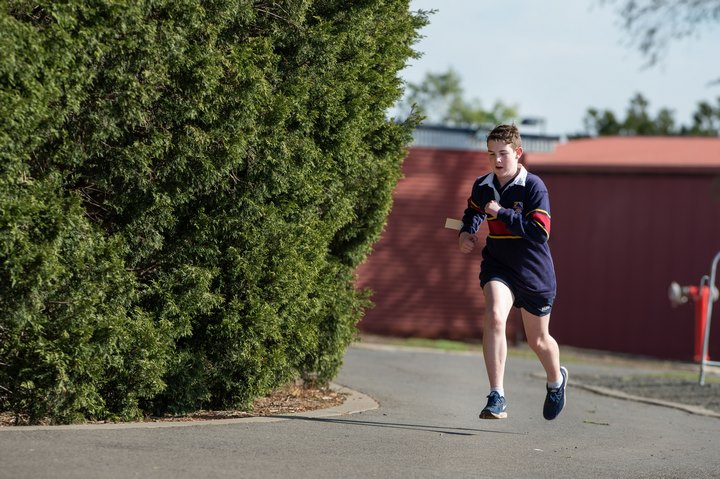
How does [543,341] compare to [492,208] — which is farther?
[543,341]

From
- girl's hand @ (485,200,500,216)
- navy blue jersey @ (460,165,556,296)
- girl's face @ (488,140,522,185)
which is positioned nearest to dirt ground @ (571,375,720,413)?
navy blue jersey @ (460,165,556,296)

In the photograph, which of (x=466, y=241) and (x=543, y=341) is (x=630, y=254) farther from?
(x=466, y=241)

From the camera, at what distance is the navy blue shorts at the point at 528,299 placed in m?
7.40

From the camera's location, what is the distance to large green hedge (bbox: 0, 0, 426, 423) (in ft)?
20.1

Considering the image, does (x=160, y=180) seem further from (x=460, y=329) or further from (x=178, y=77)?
(x=460, y=329)

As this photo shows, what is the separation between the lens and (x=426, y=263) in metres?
20.0

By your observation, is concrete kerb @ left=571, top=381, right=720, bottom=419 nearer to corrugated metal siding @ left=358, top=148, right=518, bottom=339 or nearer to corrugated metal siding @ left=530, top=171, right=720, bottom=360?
corrugated metal siding @ left=358, top=148, right=518, bottom=339

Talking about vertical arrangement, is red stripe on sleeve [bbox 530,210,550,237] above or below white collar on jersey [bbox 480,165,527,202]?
below

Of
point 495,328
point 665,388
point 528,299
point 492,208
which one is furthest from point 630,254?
point 492,208

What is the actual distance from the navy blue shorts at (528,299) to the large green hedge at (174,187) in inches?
44.4

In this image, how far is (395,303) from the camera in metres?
20.0

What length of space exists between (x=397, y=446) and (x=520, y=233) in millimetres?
1510

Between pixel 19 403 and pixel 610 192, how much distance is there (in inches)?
622

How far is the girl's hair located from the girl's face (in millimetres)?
25
